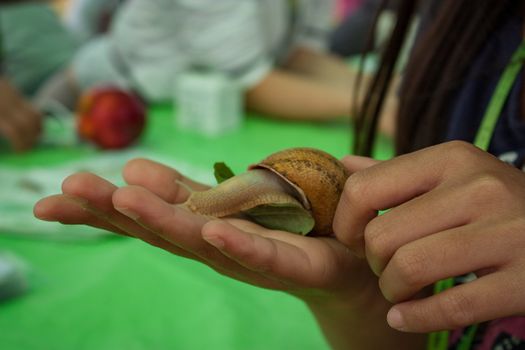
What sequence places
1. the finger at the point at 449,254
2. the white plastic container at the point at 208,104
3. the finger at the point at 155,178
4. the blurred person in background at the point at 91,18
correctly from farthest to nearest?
the blurred person in background at the point at 91,18 < the white plastic container at the point at 208,104 < the finger at the point at 155,178 < the finger at the point at 449,254

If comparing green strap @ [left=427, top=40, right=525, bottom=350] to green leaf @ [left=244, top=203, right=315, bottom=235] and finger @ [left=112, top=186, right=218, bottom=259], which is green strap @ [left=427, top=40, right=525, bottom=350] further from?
finger @ [left=112, top=186, right=218, bottom=259]

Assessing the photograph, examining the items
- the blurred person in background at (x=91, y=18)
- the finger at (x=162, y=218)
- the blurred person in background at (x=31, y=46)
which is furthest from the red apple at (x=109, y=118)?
the blurred person in background at (x=91, y=18)

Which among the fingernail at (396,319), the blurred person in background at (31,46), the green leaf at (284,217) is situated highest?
the fingernail at (396,319)

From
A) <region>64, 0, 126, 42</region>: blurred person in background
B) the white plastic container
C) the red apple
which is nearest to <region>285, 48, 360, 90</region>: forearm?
the white plastic container

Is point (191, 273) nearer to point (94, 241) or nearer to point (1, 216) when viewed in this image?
point (94, 241)

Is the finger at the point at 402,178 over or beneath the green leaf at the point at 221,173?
over

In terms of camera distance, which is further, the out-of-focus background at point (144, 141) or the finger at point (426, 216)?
the out-of-focus background at point (144, 141)

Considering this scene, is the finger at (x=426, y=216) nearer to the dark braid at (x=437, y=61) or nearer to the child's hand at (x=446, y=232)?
the child's hand at (x=446, y=232)
